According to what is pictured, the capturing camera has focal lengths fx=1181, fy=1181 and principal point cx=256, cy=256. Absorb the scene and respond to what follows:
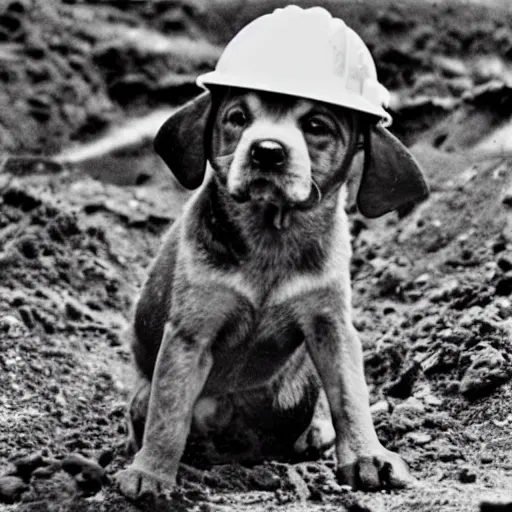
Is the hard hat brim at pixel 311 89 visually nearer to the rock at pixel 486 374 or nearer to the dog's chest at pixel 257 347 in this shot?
the dog's chest at pixel 257 347

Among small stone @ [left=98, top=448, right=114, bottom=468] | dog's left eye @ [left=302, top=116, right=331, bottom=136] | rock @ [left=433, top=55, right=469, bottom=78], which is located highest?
dog's left eye @ [left=302, top=116, right=331, bottom=136]

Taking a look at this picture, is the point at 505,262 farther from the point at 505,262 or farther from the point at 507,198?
the point at 507,198

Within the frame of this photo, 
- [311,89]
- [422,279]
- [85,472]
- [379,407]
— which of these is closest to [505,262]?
[422,279]

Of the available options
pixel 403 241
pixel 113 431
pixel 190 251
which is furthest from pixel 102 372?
pixel 403 241

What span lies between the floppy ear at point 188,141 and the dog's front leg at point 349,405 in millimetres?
779

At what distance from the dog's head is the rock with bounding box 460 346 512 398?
108 centimetres

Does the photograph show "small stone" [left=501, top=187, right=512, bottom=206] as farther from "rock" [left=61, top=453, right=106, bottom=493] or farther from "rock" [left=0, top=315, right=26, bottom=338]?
"rock" [left=61, top=453, right=106, bottom=493]

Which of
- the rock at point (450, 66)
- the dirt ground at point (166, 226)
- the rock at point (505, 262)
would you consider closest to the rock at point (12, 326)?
the dirt ground at point (166, 226)

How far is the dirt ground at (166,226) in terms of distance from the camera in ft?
15.9

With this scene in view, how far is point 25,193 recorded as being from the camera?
7746 millimetres

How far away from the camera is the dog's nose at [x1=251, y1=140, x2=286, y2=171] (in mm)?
4293

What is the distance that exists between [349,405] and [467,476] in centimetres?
54

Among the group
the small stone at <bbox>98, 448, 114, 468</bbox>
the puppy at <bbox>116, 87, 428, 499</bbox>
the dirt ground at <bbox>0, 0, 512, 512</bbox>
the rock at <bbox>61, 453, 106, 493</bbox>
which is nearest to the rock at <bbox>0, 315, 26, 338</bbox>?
the dirt ground at <bbox>0, 0, 512, 512</bbox>

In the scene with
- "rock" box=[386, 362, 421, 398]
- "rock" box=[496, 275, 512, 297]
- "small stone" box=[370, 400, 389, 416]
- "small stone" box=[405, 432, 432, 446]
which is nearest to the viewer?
"small stone" box=[405, 432, 432, 446]
